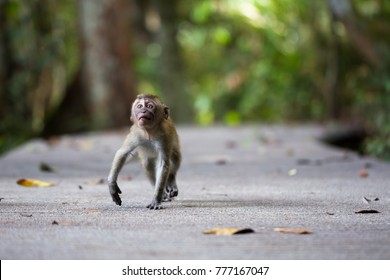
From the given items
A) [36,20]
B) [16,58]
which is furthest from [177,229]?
[36,20]

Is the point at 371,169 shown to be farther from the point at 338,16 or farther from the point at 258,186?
the point at 338,16

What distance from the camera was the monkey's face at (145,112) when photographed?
573 centimetres

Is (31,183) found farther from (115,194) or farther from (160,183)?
(160,183)

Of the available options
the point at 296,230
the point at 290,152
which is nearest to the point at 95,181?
the point at 296,230

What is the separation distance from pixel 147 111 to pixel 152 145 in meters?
0.35

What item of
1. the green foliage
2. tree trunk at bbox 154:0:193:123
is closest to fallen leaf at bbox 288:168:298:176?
the green foliage

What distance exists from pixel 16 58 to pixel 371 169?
9.62m

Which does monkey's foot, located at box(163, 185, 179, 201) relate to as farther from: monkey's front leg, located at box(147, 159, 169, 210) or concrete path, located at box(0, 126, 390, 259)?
monkey's front leg, located at box(147, 159, 169, 210)

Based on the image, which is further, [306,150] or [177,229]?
[306,150]

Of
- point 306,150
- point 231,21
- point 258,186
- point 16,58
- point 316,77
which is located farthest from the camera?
point 231,21

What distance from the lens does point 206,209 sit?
5574 millimetres

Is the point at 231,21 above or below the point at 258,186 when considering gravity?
above

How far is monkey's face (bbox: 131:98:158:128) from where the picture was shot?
573cm

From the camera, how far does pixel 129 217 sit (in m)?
5.16
